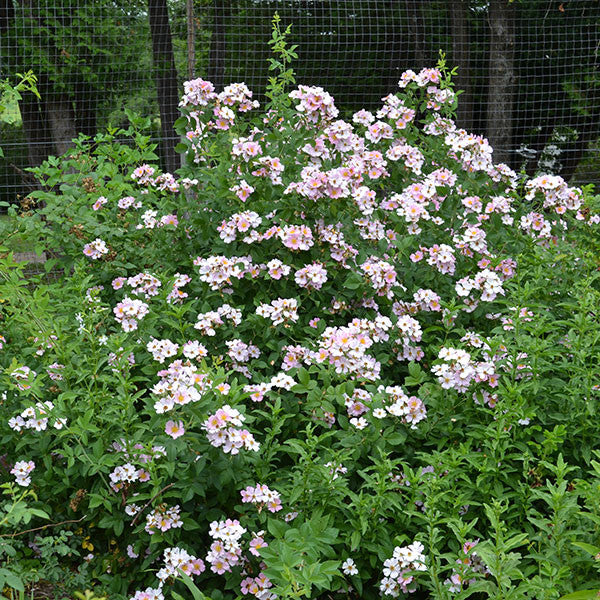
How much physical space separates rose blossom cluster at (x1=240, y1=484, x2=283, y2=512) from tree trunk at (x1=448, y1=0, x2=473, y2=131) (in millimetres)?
7085

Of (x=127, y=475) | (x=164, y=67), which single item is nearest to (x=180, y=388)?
(x=127, y=475)

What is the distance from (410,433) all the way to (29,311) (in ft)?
4.25

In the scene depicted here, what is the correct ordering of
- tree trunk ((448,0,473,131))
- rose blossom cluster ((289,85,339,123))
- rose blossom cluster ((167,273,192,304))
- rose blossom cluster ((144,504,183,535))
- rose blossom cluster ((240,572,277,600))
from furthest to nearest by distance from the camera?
tree trunk ((448,0,473,131))
rose blossom cluster ((289,85,339,123))
rose blossom cluster ((167,273,192,304))
rose blossom cluster ((144,504,183,535))
rose blossom cluster ((240,572,277,600))

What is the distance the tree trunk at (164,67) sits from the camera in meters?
8.42

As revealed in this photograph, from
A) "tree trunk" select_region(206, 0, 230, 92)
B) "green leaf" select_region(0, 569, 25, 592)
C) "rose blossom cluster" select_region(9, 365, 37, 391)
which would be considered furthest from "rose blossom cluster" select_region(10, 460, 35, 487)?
"tree trunk" select_region(206, 0, 230, 92)

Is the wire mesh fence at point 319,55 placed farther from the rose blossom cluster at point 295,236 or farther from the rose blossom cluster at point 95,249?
the rose blossom cluster at point 295,236

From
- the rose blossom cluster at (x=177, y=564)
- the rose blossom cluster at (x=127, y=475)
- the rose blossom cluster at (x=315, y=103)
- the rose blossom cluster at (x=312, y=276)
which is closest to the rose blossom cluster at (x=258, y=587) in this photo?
the rose blossom cluster at (x=177, y=564)

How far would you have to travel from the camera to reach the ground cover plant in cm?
210

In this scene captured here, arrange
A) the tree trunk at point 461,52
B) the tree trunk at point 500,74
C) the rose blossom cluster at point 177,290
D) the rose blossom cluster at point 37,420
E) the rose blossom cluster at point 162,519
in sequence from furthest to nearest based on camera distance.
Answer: the tree trunk at point 461,52 → the tree trunk at point 500,74 → the rose blossom cluster at point 177,290 → the rose blossom cluster at point 37,420 → the rose blossom cluster at point 162,519

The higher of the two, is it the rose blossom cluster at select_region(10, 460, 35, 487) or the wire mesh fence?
the wire mesh fence

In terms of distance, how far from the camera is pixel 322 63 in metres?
8.74

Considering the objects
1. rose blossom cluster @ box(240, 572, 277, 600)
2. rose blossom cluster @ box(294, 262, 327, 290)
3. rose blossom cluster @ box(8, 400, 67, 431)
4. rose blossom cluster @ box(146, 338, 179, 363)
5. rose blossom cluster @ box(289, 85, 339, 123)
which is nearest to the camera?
rose blossom cluster @ box(240, 572, 277, 600)

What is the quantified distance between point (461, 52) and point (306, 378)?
7.02m

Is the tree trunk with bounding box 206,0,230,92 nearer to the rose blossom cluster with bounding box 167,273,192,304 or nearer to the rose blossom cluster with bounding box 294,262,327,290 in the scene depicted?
the rose blossom cluster with bounding box 167,273,192,304
